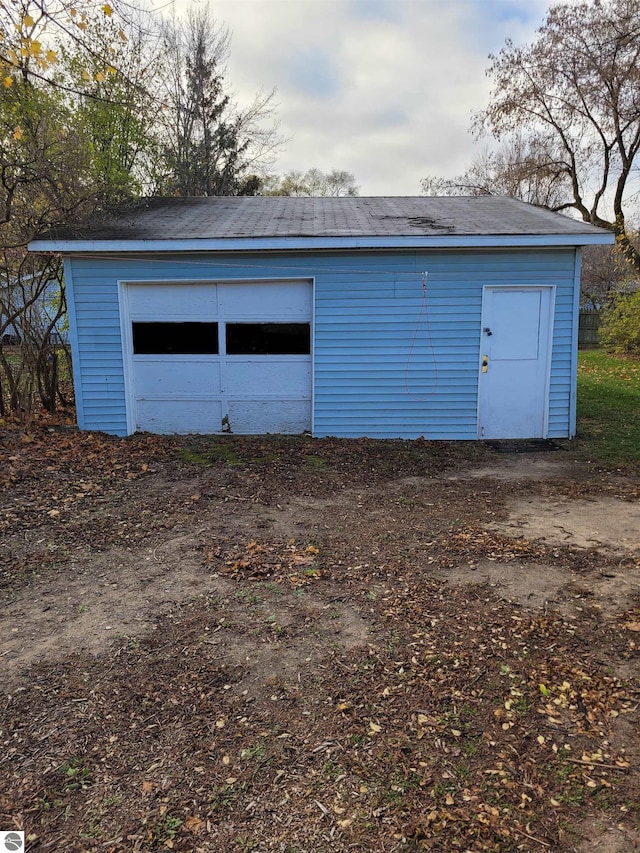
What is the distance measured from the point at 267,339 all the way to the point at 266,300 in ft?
1.74

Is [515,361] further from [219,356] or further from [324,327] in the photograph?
[219,356]

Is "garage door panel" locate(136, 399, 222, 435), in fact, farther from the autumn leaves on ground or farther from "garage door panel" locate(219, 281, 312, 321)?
the autumn leaves on ground

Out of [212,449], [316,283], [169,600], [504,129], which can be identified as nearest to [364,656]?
[169,600]

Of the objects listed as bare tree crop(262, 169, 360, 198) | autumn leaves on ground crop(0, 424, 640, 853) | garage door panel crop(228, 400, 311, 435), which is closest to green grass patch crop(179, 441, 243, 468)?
garage door panel crop(228, 400, 311, 435)

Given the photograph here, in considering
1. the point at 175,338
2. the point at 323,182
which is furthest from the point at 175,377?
the point at 323,182

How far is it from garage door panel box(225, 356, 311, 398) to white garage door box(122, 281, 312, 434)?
0.05ft

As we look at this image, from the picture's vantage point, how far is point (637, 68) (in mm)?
14820

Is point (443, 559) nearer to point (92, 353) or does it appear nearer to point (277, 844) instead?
point (277, 844)

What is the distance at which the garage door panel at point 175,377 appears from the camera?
25.1ft

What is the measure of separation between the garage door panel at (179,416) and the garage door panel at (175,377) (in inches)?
4.6

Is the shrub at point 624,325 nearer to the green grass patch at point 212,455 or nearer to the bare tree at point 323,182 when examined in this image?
the green grass patch at point 212,455

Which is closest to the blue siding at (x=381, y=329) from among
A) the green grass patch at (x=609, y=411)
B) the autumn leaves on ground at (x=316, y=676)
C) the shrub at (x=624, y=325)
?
the green grass patch at (x=609, y=411)

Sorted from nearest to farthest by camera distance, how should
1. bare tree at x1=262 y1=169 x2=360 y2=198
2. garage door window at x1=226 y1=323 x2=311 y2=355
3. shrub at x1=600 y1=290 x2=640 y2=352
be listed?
1. garage door window at x1=226 y1=323 x2=311 y2=355
2. shrub at x1=600 y1=290 x2=640 y2=352
3. bare tree at x1=262 y1=169 x2=360 y2=198

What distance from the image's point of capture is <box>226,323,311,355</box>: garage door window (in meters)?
7.57
